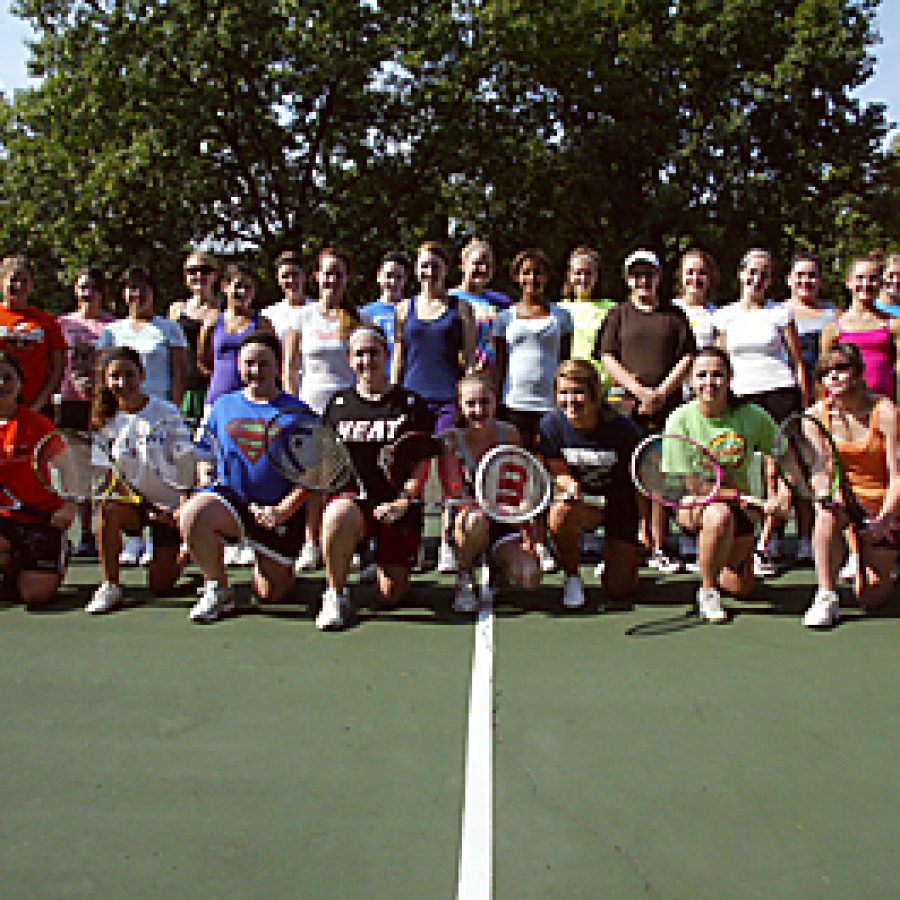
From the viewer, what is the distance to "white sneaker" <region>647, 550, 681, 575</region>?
21.3 ft

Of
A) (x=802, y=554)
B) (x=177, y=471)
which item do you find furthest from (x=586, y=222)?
(x=177, y=471)

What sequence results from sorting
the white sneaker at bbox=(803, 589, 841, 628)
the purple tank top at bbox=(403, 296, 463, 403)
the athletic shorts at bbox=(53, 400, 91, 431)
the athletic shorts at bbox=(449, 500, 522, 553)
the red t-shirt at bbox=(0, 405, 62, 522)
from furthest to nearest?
the athletic shorts at bbox=(53, 400, 91, 431) < the purple tank top at bbox=(403, 296, 463, 403) < the red t-shirt at bbox=(0, 405, 62, 522) < the athletic shorts at bbox=(449, 500, 522, 553) < the white sneaker at bbox=(803, 589, 841, 628)

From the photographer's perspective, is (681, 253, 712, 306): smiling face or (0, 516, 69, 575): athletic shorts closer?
(0, 516, 69, 575): athletic shorts

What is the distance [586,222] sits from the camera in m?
23.9

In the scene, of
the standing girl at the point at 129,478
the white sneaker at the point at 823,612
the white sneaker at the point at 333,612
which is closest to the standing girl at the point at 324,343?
the standing girl at the point at 129,478

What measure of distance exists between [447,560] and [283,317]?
1960 mm

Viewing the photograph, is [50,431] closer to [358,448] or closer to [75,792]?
[358,448]

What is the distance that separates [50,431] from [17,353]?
3.31 feet

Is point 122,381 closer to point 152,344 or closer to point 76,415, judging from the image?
point 152,344

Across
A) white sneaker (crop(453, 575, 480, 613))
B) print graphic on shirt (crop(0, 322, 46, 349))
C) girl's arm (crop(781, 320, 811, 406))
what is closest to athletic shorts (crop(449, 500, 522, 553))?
white sneaker (crop(453, 575, 480, 613))

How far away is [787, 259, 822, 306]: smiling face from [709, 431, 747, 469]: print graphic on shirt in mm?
1545

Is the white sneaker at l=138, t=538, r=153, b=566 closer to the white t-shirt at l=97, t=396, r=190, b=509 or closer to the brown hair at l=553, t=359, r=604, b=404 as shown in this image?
the white t-shirt at l=97, t=396, r=190, b=509

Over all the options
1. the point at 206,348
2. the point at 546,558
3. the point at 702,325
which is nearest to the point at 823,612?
the point at 546,558

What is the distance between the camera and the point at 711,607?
5.35m
